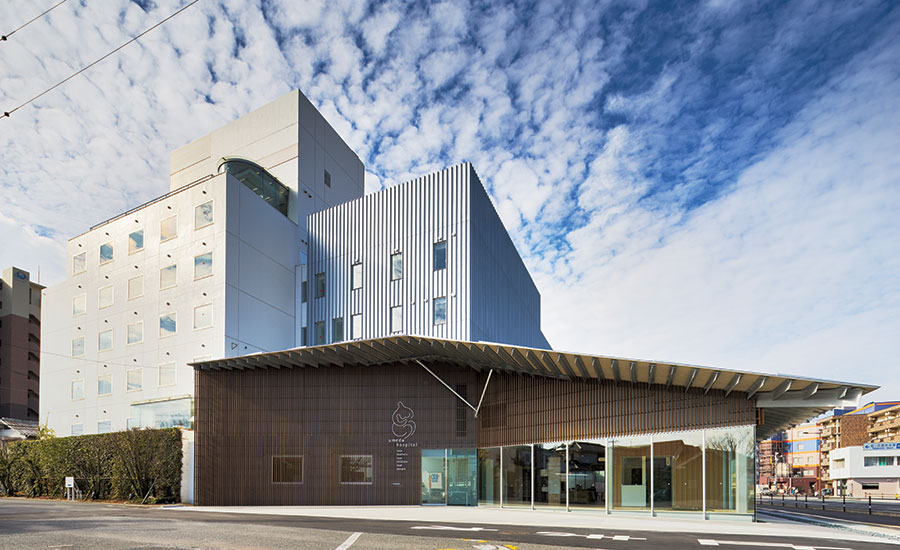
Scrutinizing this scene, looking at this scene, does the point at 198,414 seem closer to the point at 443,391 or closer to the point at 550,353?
the point at 443,391

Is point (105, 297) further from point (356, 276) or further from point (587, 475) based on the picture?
point (587, 475)

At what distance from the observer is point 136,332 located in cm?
4053

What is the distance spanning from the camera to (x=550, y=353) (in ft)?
70.2

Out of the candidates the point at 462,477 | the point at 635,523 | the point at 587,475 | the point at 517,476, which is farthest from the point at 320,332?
the point at 635,523

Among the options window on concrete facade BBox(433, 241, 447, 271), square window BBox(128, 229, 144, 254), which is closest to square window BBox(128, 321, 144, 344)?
square window BBox(128, 229, 144, 254)

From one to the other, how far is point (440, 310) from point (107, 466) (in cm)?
1818

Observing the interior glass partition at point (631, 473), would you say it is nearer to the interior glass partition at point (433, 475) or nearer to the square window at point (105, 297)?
the interior glass partition at point (433, 475)

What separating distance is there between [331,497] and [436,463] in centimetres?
485

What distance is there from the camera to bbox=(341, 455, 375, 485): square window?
28203 mm

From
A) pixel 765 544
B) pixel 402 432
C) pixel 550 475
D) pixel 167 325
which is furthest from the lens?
pixel 167 325

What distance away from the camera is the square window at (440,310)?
34.4 meters

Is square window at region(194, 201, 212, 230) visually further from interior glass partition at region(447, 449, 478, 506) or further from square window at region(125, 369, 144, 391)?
interior glass partition at region(447, 449, 478, 506)

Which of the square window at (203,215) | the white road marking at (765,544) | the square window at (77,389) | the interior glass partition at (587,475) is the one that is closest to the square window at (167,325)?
the square window at (203,215)

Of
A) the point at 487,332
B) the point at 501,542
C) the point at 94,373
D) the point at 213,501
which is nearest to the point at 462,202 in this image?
the point at 487,332
